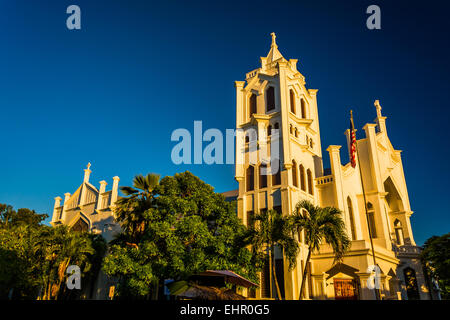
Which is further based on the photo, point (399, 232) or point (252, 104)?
point (399, 232)

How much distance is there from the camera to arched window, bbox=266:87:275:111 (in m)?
31.5

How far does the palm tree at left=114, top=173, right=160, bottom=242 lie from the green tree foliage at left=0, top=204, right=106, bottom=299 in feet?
18.5

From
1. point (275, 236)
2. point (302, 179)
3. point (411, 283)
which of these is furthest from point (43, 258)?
point (411, 283)

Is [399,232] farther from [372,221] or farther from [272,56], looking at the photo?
[272,56]

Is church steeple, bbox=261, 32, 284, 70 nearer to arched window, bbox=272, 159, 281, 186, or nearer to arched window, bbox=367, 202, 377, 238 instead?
arched window, bbox=272, 159, 281, 186

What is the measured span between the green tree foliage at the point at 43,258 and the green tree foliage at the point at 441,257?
28153mm

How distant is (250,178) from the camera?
1156 inches

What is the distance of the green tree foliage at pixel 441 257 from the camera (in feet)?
80.1

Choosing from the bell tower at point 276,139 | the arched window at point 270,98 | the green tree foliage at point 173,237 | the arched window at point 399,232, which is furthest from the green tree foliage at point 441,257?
the arched window at point 270,98

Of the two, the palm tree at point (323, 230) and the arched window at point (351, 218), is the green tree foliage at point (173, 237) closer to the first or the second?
the palm tree at point (323, 230)

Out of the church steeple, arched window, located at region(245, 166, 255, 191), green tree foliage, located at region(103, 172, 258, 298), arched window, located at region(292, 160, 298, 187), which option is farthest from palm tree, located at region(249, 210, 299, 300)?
the church steeple

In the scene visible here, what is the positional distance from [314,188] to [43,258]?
24.1m
